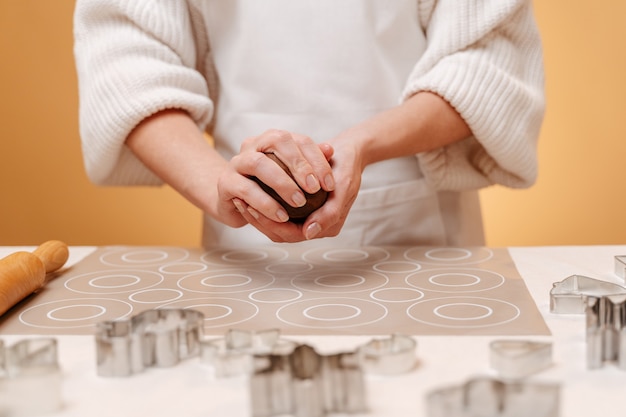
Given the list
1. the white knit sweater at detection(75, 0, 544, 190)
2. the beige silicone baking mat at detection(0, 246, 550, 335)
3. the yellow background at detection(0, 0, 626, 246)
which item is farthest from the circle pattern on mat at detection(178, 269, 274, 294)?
the yellow background at detection(0, 0, 626, 246)

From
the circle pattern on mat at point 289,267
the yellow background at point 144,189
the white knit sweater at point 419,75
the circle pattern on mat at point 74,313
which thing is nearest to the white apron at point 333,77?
the white knit sweater at point 419,75

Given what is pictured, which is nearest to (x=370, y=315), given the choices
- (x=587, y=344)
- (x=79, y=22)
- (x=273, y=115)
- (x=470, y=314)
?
(x=470, y=314)

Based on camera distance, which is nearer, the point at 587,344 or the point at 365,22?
the point at 587,344

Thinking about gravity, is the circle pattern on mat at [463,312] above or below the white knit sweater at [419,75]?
below

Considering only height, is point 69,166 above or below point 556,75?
below

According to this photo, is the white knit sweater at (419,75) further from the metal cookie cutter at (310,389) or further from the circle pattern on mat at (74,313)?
the metal cookie cutter at (310,389)

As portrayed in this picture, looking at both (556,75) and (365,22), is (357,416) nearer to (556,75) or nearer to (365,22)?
(365,22)

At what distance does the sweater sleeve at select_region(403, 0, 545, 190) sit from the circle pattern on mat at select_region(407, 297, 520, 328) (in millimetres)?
310

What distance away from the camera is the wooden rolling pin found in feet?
2.29

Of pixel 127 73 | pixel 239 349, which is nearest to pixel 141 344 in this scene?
pixel 239 349

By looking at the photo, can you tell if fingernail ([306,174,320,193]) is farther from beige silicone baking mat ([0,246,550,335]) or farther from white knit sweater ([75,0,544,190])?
white knit sweater ([75,0,544,190])

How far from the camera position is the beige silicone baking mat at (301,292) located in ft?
2.18

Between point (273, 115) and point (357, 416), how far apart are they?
0.62 metres

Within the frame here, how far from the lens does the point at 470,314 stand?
2.23ft
